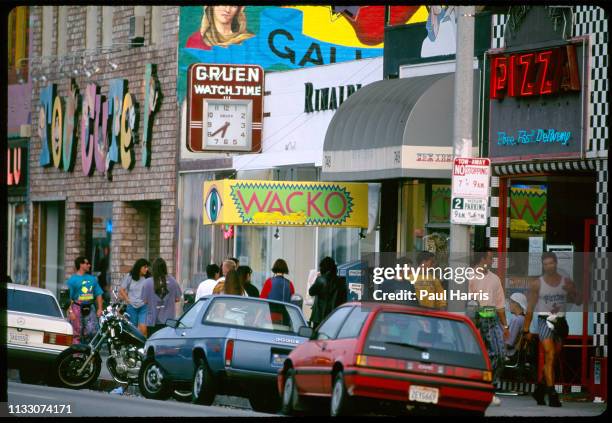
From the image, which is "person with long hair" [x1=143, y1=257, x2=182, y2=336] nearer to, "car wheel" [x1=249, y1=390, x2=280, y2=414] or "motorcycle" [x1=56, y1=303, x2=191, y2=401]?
"motorcycle" [x1=56, y1=303, x2=191, y2=401]

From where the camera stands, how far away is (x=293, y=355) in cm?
1722

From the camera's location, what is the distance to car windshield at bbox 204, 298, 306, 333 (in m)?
19.1

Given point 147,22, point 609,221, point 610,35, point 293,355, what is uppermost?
point 147,22

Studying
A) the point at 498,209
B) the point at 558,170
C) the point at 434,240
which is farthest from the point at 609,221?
the point at 434,240

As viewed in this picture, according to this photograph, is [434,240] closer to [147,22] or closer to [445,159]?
[445,159]

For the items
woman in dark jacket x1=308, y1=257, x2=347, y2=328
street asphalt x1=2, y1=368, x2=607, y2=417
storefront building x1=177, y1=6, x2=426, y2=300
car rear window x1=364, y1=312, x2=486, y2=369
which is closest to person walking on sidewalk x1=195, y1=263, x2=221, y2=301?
woman in dark jacket x1=308, y1=257, x2=347, y2=328

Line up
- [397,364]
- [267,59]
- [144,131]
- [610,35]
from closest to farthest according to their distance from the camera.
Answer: [397,364] < [610,35] < [267,59] < [144,131]

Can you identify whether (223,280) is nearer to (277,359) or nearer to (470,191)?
(277,359)

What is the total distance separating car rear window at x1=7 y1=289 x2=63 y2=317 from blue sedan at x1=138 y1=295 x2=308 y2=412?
9.87 ft

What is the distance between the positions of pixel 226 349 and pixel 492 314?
3.77 metres

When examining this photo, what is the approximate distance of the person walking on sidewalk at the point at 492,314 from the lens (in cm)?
1997

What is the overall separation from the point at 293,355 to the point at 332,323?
781 mm

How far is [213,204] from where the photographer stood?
2678 centimetres

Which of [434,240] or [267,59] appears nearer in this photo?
[434,240]
